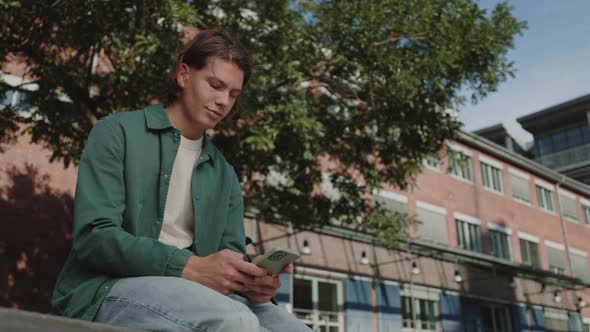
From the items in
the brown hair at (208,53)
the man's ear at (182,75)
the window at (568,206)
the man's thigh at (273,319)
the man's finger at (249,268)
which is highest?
the window at (568,206)

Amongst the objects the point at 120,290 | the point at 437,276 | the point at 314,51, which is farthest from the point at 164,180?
the point at 437,276

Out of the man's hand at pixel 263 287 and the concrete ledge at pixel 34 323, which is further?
the man's hand at pixel 263 287

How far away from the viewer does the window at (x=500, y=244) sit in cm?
2626

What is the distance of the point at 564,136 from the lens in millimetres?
37469

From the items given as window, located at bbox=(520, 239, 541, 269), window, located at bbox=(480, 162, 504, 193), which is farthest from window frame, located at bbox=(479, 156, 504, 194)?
window, located at bbox=(520, 239, 541, 269)

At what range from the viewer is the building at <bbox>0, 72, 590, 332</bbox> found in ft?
42.1

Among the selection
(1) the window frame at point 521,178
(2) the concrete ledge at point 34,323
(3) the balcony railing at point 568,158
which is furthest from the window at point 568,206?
(2) the concrete ledge at point 34,323

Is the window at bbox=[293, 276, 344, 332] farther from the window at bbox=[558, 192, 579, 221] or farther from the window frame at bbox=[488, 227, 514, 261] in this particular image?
the window at bbox=[558, 192, 579, 221]

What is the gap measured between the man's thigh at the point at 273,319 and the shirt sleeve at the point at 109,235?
447 mm

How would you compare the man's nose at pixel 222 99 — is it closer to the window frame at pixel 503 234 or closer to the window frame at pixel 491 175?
the window frame at pixel 503 234

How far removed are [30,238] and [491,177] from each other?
21.7 metres

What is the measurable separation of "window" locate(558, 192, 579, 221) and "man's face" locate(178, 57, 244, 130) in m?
33.0

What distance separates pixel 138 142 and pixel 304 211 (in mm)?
9169

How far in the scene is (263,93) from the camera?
882 centimetres
